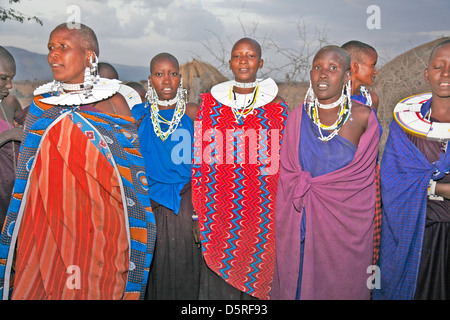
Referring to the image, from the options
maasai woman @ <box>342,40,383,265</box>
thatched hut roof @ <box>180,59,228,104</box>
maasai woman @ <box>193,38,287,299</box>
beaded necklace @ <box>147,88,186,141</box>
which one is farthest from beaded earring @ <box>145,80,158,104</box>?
thatched hut roof @ <box>180,59,228,104</box>

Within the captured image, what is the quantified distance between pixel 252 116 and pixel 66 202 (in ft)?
5.07

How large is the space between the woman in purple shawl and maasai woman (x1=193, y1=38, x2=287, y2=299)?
37 centimetres

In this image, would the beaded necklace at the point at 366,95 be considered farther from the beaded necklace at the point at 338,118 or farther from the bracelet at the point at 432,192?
the bracelet at the point at 432,192

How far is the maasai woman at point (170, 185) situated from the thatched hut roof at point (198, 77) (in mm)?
3843

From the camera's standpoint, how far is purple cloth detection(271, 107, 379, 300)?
2.79 meters

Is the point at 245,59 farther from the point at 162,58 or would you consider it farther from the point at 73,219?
the point at 73,219

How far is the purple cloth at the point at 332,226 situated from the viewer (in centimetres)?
279

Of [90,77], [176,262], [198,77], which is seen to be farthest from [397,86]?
[90,77]

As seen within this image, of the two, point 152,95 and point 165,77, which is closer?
point 165,77

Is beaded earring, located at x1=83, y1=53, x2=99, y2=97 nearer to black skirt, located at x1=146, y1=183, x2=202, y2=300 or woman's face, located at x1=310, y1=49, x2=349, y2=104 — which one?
black skirt, located at x1=146, y1=183, x2=202, y2=300

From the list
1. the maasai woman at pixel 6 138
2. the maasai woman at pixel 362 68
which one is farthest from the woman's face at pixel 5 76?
the maasai woman at pixel 362 68

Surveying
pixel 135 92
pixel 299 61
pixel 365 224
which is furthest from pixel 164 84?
pixel 299 61

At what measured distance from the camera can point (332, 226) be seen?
2.81 m

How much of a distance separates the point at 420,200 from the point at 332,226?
661 millimetres
